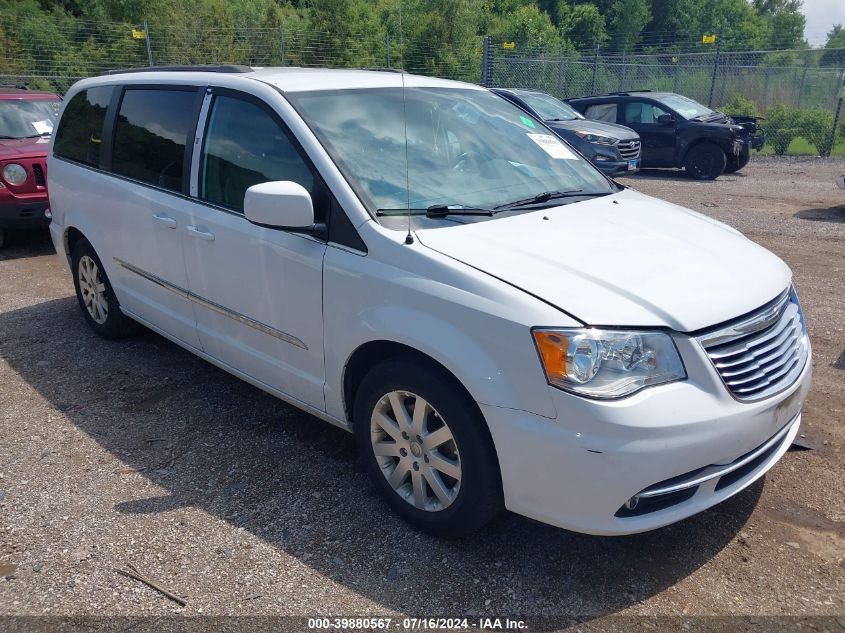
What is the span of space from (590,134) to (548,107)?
120cm

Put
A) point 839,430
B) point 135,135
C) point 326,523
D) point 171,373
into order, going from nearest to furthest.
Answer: point 326,523 < point 839,430 < point 135,135 < point 171,373

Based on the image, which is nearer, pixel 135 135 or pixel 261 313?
pixel 261 313

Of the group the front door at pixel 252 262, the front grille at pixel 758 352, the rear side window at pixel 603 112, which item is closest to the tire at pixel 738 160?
the rear side window at pixel 603 112

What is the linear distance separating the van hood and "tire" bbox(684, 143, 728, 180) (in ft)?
39.1

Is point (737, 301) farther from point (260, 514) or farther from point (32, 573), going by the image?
point (32, 573)

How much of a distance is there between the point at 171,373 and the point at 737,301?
3600 millimetres

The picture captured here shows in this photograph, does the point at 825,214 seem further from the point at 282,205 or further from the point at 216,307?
the point at 282,205

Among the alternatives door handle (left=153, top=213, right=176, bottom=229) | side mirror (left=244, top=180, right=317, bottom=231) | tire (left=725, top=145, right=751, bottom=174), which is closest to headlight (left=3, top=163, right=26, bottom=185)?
door handle (left=153, top=213, right=176, bottom=229)

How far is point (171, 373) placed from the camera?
4.92 meters

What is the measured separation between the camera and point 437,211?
3.23 m

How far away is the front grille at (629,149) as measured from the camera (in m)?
13.3

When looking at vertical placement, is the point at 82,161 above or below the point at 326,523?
above

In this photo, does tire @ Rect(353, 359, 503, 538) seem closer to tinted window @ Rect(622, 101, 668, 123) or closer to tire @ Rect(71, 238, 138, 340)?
tire @ Rect(71, 238, 138, 340)

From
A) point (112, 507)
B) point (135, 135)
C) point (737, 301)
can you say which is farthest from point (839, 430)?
point (135, 135)
